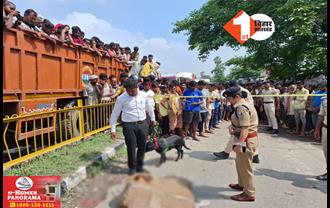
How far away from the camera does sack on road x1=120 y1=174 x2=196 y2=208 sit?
2559 millimetres

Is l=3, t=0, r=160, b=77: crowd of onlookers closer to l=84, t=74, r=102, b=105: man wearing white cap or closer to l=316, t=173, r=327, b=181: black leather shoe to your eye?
l=84, t=74, r=102, b=105: man wearing white cap

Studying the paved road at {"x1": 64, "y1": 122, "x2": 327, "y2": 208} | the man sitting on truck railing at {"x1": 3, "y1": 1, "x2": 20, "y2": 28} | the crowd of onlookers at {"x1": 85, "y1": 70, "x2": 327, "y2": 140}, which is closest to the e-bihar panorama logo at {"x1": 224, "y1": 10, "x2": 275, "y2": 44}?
the crowd of onlookers at {"x1": 85, "y1": 70, "x2": 327, "y2": 140}

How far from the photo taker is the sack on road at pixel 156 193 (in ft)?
8.39

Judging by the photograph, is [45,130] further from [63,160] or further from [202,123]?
[202,123]

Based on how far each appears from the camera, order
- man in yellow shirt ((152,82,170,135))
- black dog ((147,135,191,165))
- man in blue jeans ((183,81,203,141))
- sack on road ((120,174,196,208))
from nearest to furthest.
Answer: sack on road ((120,174,196,208)) → black dog ((147,135,191,165)) → man in yellow shirt ((152,82,170,135)) → man in blue jeans ((183,81,203,141))

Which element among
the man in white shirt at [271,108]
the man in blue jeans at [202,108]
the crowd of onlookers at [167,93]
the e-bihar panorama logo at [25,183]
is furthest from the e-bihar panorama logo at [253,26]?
the e-bihar panorama logo at [25,183]

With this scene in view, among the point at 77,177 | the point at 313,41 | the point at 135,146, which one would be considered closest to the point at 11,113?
the point at 77,177

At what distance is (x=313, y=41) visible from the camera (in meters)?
11.7

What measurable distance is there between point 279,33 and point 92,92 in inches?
337

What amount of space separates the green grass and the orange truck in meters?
0.49

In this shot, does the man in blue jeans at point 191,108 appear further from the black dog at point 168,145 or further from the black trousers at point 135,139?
the black trousers at point 135,139

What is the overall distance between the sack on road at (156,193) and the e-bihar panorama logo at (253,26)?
1132 cm

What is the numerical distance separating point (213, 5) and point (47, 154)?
13.2 m

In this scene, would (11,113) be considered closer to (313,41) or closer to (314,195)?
(314,195)
